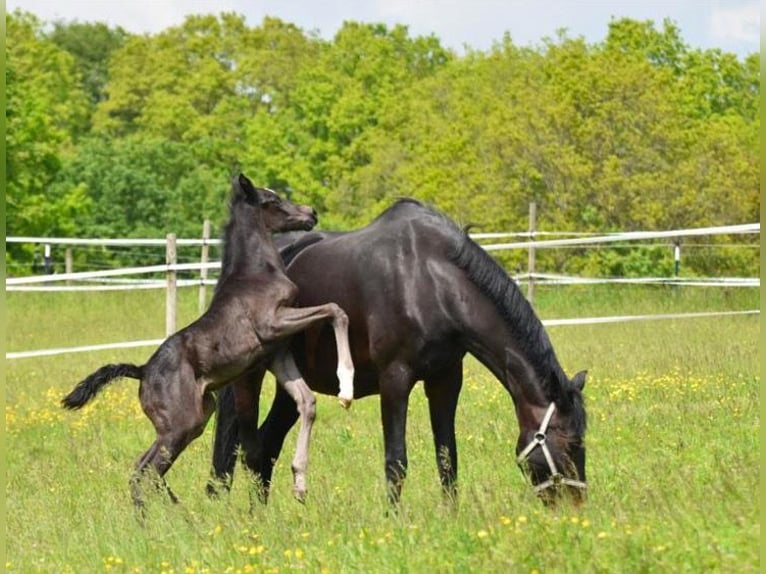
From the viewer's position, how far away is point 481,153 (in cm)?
3519

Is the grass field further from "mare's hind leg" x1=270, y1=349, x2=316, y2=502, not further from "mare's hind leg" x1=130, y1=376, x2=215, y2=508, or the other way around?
"mare's hind leg" x1=130, y1=376, x2=215, y2=508

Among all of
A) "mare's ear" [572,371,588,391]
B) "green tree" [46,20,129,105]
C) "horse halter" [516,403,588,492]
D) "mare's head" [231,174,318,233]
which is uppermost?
"green tree" [46,20,129,105]

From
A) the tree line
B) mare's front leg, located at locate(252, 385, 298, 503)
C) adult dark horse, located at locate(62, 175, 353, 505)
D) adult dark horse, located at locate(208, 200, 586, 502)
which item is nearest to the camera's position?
adult dark horse, located at locate(208, 200, 586, 502)

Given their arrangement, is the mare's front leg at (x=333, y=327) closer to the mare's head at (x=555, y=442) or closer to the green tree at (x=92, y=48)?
the mare's head at (x=555, y=442)

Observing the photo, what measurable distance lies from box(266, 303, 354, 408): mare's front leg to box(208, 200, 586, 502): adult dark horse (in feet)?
0.63

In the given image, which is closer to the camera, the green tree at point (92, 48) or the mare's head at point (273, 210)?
→ the mare's head at point (273, 210)

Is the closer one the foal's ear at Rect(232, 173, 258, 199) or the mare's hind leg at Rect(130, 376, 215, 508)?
the mare's hind leg at Rect(130, 376, 215, 508)

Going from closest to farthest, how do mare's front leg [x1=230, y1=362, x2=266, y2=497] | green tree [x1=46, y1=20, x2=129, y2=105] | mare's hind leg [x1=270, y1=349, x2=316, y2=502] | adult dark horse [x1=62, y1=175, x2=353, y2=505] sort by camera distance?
1. mare's hind leg [x1=270, y1=349, x2=316, y2=502]
2. adult dark horse [x1=62, y1=175, x2=353, y2=505]
3. mare's front leg [x1=230, y1=362, x2=266, y2=497]
4. green tree [x1=46, y1=20, x2=129, y2=105]

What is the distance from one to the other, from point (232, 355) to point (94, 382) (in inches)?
31.8

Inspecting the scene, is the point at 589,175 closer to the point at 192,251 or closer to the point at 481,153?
the point at 481,153

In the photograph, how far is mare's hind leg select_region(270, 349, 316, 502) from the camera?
24.3ft

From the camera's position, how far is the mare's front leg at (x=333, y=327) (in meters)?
7.36

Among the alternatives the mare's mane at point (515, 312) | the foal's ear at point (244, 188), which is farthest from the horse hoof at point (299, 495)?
the foal's ear at point (244, 188)

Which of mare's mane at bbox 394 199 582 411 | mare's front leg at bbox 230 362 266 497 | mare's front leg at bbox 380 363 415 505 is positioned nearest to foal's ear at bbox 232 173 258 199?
mare's front leg at bbox 230 362 266 497
